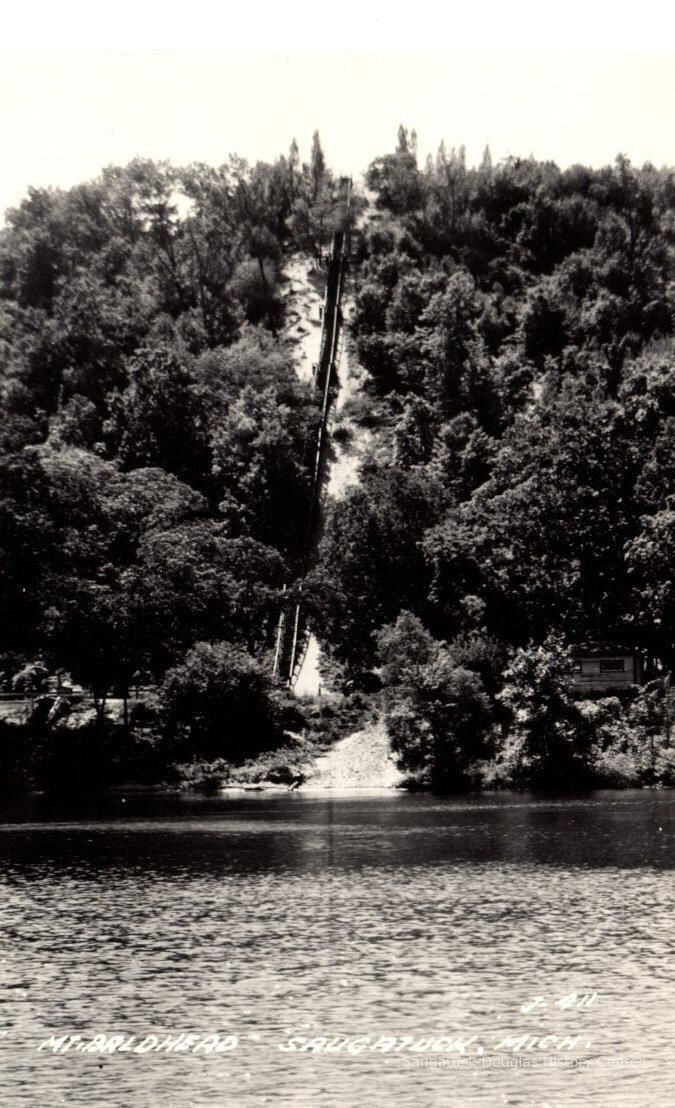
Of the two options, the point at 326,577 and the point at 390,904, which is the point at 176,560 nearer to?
the point at 326,577

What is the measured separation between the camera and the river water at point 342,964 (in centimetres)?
1905

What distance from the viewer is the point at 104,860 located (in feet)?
129

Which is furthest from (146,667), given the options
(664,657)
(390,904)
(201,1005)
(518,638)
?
(201,1005)

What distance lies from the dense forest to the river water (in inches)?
705

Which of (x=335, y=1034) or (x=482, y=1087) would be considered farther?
(x=335, y=1034)

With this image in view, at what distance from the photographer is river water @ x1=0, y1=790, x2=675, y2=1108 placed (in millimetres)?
19047

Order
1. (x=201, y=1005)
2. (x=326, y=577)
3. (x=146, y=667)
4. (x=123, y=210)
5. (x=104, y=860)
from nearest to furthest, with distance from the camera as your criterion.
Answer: (x=201, y=1005)
(x=104, y=860)
(x=146, y=667)
(x=326, y=577)
(x=123, y=210)

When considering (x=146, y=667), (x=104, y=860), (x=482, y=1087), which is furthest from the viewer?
(x=146, y=667)

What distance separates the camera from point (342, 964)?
26.2m

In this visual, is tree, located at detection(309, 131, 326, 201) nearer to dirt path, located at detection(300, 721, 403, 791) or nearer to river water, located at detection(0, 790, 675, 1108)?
dirt path, located at detection(300, 721, 403, 791)

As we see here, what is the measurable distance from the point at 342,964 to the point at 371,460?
70236 millimetres

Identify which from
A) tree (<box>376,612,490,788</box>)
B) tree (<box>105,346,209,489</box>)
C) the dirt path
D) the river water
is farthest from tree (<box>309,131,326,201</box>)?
the river water

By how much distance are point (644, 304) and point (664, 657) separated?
127 feet

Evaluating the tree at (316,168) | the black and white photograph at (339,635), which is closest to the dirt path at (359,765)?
the black and white photograph at (339,635)
